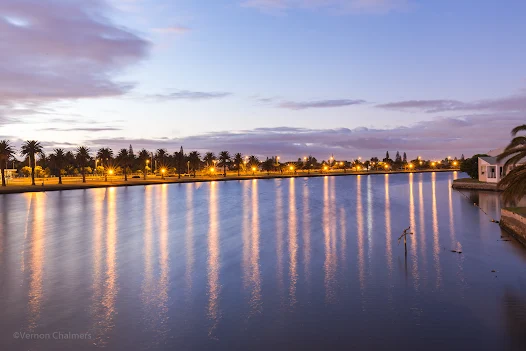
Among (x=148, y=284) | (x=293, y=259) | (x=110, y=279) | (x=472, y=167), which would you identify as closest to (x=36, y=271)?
(x=110, y=279)

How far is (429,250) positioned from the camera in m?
27.2

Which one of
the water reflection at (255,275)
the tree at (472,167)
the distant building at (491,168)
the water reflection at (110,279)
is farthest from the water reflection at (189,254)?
the tree at (472,167)

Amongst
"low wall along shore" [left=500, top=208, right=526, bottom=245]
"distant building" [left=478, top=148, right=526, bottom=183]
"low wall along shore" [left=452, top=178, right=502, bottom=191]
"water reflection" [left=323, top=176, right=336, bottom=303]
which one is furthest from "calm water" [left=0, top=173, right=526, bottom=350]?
"distant building" [left=478, top=148, right=526, bottom=183]

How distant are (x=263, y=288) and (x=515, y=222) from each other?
23534 mm

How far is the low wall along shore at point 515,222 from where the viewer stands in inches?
1141

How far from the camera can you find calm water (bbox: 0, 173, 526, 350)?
13656mm

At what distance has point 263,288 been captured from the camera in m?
18.7

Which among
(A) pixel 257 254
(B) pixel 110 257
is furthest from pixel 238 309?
(B) pixel 110 257

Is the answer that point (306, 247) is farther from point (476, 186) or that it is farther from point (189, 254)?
point (476, 186)

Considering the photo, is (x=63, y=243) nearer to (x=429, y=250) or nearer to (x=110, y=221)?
(x=110, y=221)

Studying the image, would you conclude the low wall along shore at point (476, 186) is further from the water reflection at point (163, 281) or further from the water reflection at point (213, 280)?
the water reflection at point (163, 281)

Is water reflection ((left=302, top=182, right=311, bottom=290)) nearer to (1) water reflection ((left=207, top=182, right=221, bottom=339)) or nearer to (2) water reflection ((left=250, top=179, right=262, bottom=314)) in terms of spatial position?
(2) water reflection ((left=250, top=179, right=262, bottom=314))

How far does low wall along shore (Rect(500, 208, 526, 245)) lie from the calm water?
→ 1186 mm

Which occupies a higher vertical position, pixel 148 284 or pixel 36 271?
pixel 36 271
